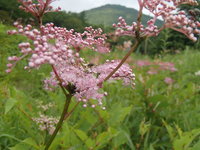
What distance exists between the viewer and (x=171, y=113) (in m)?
3.73

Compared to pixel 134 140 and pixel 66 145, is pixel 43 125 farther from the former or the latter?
pixel 134 140

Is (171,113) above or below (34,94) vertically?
above

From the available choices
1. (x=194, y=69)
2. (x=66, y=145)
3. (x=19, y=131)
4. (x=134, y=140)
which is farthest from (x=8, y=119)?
(x=194, y=69)

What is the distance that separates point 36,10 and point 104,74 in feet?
1.92

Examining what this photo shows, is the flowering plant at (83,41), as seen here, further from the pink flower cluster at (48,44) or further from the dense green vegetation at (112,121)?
the dense green vegetation at (112,121)

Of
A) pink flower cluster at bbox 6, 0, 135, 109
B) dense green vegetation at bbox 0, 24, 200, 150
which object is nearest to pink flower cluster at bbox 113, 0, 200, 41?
pink flower cluster at bbox 6, 0, 135, 109

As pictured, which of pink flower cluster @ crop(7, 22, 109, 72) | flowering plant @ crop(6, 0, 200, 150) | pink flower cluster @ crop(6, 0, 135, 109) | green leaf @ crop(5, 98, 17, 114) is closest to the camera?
pink flower cluster @ crop(7, 22, 109, 72)

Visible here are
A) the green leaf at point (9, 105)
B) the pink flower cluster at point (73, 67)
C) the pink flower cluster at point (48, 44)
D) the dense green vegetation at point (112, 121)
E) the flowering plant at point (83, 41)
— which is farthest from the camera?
the dense green vegetation at point (112, 121)

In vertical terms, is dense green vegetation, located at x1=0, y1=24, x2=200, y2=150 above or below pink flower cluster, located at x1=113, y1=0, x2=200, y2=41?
below

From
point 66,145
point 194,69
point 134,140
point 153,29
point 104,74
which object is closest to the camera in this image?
point 153,29

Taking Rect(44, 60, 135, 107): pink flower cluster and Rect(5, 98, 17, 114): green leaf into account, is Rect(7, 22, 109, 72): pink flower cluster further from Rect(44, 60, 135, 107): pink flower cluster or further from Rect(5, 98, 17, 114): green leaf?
Rect(5, 98, 17, 114): green leaf

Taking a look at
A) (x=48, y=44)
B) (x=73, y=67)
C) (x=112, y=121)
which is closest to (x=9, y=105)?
(x=73, y=67)

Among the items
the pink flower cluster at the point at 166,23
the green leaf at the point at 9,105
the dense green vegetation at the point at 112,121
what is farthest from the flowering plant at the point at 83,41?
the dense green vegetation at the point at 112,121

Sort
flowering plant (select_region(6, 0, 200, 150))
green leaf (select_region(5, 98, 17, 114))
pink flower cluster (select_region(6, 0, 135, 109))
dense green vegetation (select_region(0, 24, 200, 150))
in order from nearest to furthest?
flowering plant (select_region(6, 0, 200, 150)) < pink flower cluster (select_region(6, 0, 135, 109)) < green leaf (select_region(5, 98, 17, 114)) < dense green vegetation (select_region(0, 24, 200, 150))
